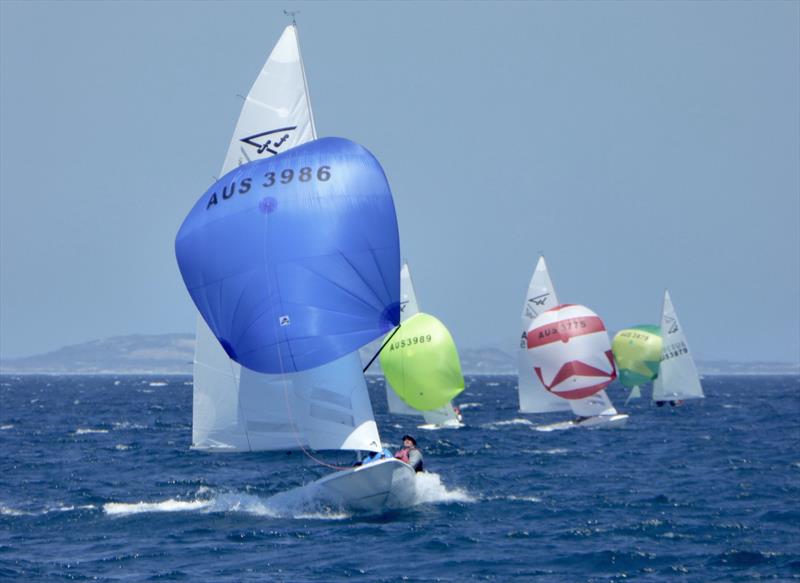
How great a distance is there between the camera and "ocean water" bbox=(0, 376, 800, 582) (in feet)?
72.3

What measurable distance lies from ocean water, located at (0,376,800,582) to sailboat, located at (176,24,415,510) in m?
1.20

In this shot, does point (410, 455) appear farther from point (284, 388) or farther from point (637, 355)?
→ point (637, 355)

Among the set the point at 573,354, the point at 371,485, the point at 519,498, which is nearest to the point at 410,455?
the point at 371,485

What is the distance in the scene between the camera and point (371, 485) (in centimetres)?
2667

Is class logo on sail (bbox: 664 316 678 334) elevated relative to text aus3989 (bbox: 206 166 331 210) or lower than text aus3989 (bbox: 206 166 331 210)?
lower

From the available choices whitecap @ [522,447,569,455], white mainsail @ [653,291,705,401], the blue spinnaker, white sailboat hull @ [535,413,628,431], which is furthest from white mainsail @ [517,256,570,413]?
the blue spinnaker

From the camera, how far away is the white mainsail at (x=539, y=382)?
56.8m

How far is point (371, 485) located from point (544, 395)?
34317mm

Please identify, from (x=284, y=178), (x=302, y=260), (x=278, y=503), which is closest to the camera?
(x=302, y=260)

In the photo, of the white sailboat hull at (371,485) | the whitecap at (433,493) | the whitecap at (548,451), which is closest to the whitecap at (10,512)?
the white sailboat hull at (371,485)

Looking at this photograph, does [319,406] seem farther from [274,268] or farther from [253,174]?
[253,174]

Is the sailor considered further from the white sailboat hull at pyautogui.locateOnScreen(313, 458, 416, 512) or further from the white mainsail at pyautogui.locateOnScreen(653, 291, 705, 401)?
the white mainsail at pyautogui.locateOnScreen(653, 291, 705, 401)

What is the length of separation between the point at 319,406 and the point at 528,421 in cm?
3780

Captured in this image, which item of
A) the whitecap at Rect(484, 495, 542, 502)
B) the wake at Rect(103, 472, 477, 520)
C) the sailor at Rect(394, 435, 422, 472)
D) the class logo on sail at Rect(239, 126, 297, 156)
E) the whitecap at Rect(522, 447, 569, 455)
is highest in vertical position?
the class logo on sail at Rect(239, 126, 297, 156)
